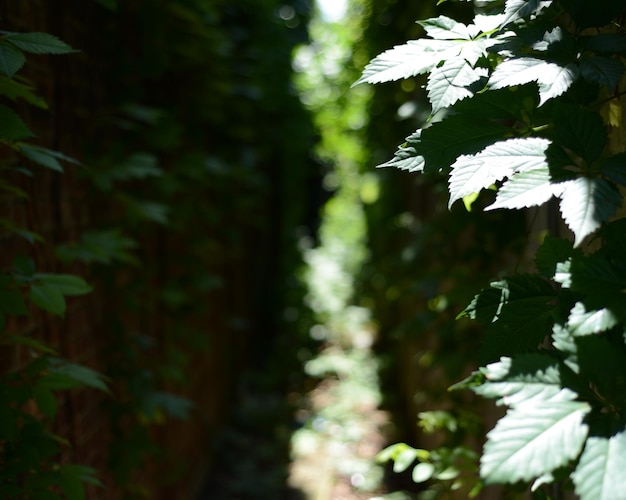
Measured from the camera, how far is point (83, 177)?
1929 mm

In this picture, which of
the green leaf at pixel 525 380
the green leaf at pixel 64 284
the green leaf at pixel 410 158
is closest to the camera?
the green leaf at pixel 525 380

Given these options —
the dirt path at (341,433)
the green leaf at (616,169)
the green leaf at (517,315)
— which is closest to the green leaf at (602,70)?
the green leaf at (616,169)

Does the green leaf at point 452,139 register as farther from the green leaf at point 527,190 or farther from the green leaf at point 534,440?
the green leaf at point 534,440

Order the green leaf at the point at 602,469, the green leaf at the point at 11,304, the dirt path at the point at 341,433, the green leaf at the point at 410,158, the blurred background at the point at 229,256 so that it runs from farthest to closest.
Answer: the dirt path at the point at 341,433, the blurred background at the point at 229,256, the green leaf at the point at 11,304, the green leaf at the point at 410,158, the green leaf at the point at 602,469

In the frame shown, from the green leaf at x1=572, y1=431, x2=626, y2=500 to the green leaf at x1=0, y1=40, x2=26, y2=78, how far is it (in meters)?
1.09

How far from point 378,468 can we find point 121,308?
8.30 ft

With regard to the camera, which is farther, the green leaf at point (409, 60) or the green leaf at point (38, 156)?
the green leaf at point (38, 156)

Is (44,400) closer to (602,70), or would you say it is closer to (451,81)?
(451,81)

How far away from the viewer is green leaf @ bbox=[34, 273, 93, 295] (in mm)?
1315

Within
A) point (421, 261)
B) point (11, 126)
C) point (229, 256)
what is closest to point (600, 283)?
point (11, 126)

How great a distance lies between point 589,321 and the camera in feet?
2.78

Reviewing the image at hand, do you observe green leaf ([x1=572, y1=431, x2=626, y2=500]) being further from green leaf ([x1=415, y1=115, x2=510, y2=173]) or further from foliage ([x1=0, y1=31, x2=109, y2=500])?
foliage ([x1=0, y1=31, x2=109, y2=500])

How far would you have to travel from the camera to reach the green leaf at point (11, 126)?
1107 millimetres

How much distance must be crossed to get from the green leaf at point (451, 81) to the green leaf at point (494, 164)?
114 millimetres
